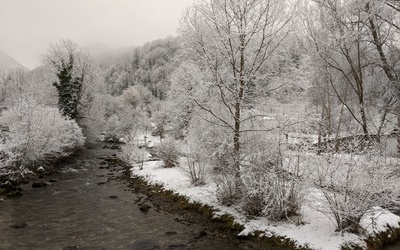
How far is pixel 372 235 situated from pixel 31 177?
17.9 m

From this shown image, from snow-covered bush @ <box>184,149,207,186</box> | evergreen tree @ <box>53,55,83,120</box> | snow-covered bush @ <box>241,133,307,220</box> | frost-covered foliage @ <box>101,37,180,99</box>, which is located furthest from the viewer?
frost-covered foliage @ <box>101,37,180,99</box>

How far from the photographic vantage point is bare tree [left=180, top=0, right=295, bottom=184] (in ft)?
32.1

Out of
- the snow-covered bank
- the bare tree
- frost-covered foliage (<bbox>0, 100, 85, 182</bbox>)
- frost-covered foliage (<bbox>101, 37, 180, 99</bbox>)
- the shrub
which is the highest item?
frost-covered foliage (<bbox>101, 37, 180, 99</bbox>)

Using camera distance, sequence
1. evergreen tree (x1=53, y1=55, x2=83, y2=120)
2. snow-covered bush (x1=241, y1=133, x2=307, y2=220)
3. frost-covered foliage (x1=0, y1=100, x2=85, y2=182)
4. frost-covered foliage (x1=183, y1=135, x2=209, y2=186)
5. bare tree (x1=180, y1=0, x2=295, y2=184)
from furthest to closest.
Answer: evergreen tree (x1=53, y1=55, x2=83, y2=120)
frost-covered foliage (x1=0, y1=100, x2=85, y2=182)
frost-covered foliage (x1=183, y1=135, x2=209, y2=186)
bare tree (x1=180, y1=0, x2=295, y2=184)
snow-covered bush (x1=241, y1=133, x2=307, y2=220)

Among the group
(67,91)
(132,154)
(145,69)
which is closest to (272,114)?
(132,154)

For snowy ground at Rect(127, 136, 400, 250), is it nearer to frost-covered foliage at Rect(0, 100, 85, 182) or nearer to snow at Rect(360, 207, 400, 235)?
snow at Rect(360, 207, 400, 235)

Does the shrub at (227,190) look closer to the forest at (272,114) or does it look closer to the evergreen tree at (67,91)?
the forest at (272,114)

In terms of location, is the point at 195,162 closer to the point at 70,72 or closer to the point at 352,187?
the point at 352,187

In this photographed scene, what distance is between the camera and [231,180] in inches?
408

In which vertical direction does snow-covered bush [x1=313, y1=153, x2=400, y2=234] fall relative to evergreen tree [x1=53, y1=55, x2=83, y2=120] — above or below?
below

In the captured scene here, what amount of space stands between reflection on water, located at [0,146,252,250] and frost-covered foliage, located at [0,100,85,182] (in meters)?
2.59

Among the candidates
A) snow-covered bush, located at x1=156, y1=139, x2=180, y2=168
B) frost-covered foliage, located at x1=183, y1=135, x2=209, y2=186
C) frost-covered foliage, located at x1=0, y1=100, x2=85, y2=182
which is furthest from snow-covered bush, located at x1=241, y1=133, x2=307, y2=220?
frost-covered foliage, located at x1=0, y1=100, x2=85, y2=182

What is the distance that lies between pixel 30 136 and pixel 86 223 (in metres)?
9.79

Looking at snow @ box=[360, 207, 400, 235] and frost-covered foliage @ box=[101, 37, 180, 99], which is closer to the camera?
snow @ box=[360, 207, 400, 235]
